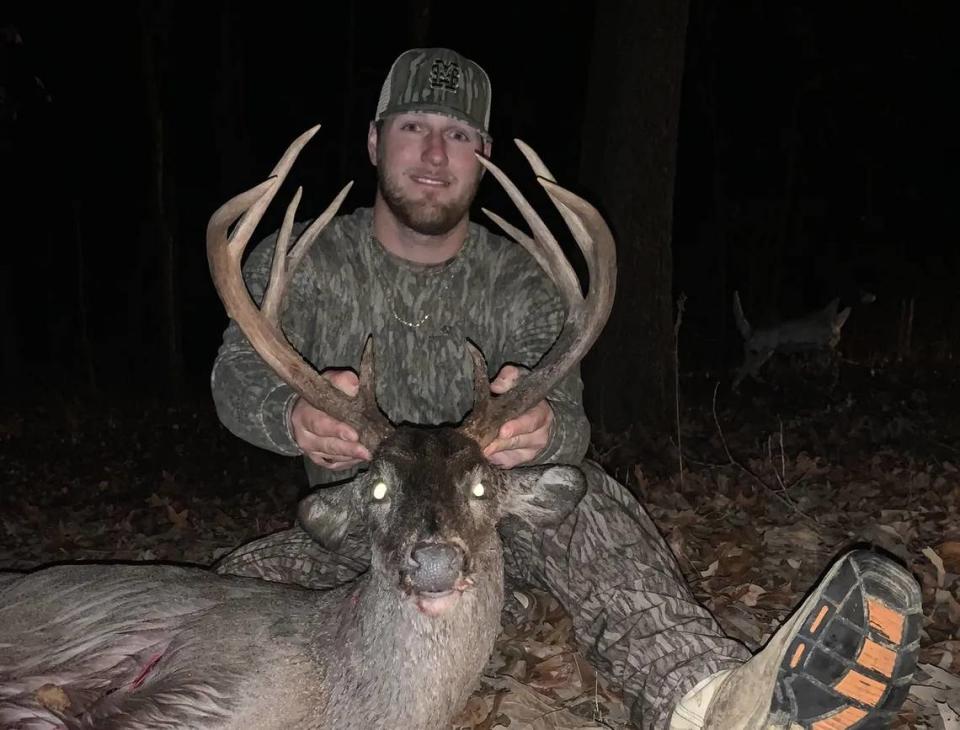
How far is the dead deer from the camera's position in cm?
292

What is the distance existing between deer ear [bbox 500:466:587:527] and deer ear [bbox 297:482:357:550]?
0.57m

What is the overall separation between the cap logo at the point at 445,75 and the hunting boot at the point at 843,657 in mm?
2864

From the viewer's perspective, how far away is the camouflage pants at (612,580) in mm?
3307

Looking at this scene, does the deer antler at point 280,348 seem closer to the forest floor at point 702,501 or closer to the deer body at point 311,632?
the deer body at point 311,632

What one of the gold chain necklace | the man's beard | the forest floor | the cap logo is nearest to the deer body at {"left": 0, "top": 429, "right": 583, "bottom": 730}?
the forest floor

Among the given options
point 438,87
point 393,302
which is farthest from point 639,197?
point 393,302

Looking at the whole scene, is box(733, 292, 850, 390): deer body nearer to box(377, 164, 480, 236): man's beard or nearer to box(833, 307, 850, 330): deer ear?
box(833, 307, 850, 330): deer ear

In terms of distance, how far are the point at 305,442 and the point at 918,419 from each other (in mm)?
6172

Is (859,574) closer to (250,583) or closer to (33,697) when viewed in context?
(250,583)

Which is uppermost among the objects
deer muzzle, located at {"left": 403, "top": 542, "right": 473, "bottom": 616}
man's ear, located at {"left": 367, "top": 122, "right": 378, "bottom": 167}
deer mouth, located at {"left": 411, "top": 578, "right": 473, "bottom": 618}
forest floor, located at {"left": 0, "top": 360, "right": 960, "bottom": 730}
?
man's ear, located at {"left": 367, "top": 122, "right": 378, "bottom": 167}

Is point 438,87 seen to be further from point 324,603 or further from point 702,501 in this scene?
point 702,501

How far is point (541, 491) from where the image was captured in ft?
11.4

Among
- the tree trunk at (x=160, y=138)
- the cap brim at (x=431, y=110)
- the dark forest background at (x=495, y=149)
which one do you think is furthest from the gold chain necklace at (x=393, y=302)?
the tree trunk at (x=160, y=138)

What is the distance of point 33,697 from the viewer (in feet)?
10.2
